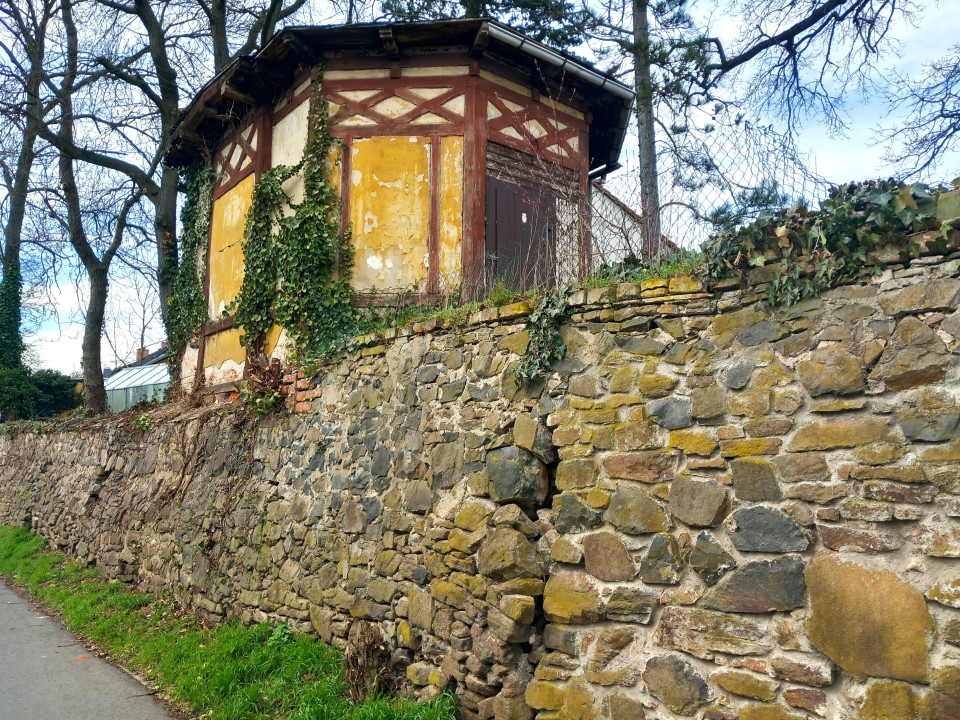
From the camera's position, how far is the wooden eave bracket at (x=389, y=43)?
8422mm

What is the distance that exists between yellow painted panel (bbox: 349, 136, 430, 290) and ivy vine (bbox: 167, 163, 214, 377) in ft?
11.9

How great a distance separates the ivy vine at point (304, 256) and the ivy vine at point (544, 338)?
3.81 metres

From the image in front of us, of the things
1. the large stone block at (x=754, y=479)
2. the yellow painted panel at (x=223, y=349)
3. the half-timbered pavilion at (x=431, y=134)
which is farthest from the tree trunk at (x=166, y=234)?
the large stone block at (x=754, y=479)

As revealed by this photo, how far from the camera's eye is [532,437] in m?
4.55

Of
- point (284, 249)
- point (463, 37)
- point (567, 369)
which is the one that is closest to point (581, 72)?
point (463, 37)

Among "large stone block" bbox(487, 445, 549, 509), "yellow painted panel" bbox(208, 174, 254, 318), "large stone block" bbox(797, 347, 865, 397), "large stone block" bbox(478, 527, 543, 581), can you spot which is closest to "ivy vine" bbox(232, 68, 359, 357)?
"yellow painted panel" bbox(208, 174, 254, 318)

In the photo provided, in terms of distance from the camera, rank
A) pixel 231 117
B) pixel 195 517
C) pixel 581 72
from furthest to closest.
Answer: pixel 231 117, pixel 581 72, pixel 195 517

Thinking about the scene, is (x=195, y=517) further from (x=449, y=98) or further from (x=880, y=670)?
(x=880, y=670)

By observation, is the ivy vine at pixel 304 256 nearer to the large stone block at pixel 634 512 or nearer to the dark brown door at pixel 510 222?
the dark brown door at pixel 510 222

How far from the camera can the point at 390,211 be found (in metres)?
8.84

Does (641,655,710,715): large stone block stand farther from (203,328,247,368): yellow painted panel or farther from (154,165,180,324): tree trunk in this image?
(154,165,180,324): tree trunk

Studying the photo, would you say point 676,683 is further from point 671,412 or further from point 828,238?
point 828,238

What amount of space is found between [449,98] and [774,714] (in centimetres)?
761

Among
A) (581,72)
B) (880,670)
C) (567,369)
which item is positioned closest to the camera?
(880,670)
